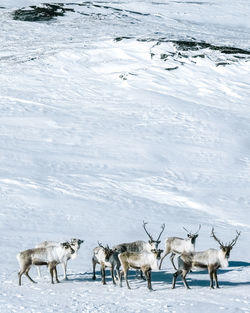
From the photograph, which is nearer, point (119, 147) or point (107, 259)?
point (107, 259)

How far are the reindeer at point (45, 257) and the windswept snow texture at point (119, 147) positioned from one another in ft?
1.30

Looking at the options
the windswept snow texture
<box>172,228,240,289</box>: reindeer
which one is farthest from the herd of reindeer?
the windswept snow texture

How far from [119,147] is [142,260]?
56.5 ft

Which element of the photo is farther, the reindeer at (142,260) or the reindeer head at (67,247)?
the reindeer head at (67,247)

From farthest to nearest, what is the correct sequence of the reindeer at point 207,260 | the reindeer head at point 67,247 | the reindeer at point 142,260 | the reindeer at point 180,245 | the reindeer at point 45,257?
the reindeer at point 180,245 → the reindeer head at point 67,247 → the reindeer at point 45,257 → the reindeer at point 207,260 → the reindeer at point 142,260

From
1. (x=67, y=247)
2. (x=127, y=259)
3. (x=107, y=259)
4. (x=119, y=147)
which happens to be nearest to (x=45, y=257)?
(x=67, y=247)

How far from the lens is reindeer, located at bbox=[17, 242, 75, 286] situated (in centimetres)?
1451

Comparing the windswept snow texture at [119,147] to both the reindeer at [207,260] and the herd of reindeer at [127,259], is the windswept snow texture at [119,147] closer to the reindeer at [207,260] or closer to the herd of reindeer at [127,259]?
the herd of reindeer at [127,259]

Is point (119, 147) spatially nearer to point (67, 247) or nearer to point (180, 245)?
point (180, 245)

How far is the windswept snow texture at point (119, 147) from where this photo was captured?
48.5ft

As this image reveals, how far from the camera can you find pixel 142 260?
14328 millimetres

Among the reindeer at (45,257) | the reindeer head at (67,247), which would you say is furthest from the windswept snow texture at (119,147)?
the reindeer head at (67,247)

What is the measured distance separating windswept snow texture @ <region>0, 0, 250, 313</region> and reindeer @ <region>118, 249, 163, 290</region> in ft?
1.65

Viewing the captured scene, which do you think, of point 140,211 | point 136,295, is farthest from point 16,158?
point 136,295
